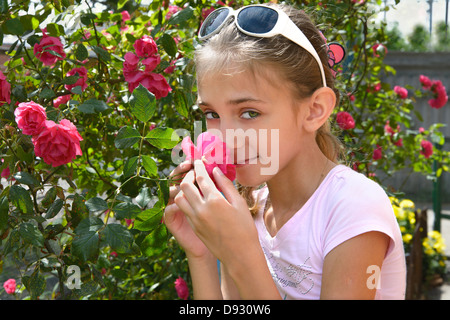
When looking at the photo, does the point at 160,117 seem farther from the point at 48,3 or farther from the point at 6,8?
the point at 6,8

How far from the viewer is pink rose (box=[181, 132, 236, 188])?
1175 mm

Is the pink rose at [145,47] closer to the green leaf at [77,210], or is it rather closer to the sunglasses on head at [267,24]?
the sunglasses on head at [267,24]

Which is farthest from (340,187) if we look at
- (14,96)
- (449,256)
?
(449,256)

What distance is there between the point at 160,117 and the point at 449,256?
12.2 ft

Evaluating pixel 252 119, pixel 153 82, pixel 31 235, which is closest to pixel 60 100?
pixel 153 82

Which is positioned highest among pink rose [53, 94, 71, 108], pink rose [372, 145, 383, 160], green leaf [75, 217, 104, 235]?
pink rose [53, 94, 71, 108]

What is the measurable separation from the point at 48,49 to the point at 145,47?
0.30m

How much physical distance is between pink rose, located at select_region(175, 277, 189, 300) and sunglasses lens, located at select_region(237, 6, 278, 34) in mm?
1249

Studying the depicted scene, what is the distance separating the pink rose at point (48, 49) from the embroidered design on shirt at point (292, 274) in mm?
897

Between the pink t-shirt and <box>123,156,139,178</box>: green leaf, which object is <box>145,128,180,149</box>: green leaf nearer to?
<box>123,156,139,178</box>: green leaf

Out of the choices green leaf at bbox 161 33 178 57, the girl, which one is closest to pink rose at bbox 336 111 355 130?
the girl

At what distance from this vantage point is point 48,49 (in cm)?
162

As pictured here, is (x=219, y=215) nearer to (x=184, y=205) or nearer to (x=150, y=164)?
(x=184, y=205)

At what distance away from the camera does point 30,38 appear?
5.44 ft
